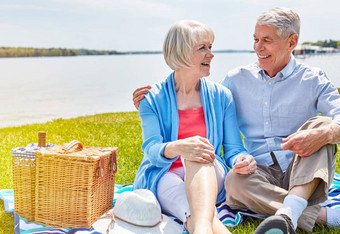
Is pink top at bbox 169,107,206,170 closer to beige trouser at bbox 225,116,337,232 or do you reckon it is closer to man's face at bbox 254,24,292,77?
beige trouser at bbox 225,116,337,232

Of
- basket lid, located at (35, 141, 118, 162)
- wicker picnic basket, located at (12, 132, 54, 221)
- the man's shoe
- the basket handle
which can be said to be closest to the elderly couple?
the man's shoe

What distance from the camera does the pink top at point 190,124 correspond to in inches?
146

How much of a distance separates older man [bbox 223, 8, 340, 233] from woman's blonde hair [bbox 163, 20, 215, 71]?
0.59 m

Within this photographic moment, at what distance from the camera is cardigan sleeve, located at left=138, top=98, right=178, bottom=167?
3432 mm

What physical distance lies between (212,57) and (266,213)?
1.31m

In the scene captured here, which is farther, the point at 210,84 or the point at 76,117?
the point at 76,117

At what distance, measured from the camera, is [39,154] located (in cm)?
351

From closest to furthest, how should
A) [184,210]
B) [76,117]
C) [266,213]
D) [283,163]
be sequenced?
[184,210], [266,213], [283,163], [76,117]

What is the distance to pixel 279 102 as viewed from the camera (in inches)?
152

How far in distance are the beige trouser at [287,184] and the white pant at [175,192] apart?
0.72 ft

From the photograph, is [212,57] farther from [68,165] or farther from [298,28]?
[68,165]

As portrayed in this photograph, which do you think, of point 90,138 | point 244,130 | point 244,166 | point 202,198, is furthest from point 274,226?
point 90,138

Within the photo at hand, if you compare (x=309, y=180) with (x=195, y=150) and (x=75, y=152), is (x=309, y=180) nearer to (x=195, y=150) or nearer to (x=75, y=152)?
(x=195, y=150)

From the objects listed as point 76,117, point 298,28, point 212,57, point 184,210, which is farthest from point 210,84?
point 76,117
